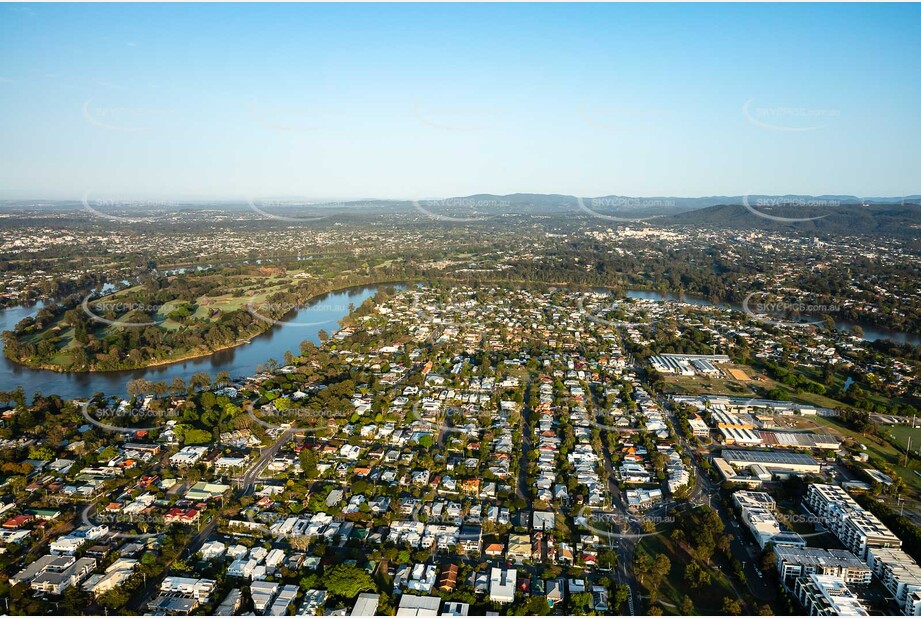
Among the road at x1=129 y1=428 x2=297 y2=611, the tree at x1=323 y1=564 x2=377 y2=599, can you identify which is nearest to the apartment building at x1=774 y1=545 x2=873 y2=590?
the tree at x1=323 y1=564 x2=377 y2=599

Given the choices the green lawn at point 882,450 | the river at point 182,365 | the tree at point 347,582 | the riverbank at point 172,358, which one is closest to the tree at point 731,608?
the tree at point 347,582

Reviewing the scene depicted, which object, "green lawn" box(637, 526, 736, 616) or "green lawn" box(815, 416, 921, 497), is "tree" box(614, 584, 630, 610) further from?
"green lawn" box(815, 416, 921, 497)

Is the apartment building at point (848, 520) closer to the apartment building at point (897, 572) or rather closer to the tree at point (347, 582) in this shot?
the apartment building at point (897, 572)

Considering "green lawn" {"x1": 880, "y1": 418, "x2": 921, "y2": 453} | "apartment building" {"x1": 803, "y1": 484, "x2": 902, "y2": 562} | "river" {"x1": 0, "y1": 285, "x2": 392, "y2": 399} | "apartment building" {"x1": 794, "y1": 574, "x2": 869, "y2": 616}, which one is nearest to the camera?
"apartment building" {"x1": 794, "y1": 574, "x2": 869, "y2": 616}

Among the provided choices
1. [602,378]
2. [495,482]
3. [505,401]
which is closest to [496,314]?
[602,378]

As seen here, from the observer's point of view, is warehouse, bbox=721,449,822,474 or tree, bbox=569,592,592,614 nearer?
tree, bbox=569,592,592,614

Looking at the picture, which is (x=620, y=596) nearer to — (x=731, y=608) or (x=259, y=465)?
(x=731, y=608)
